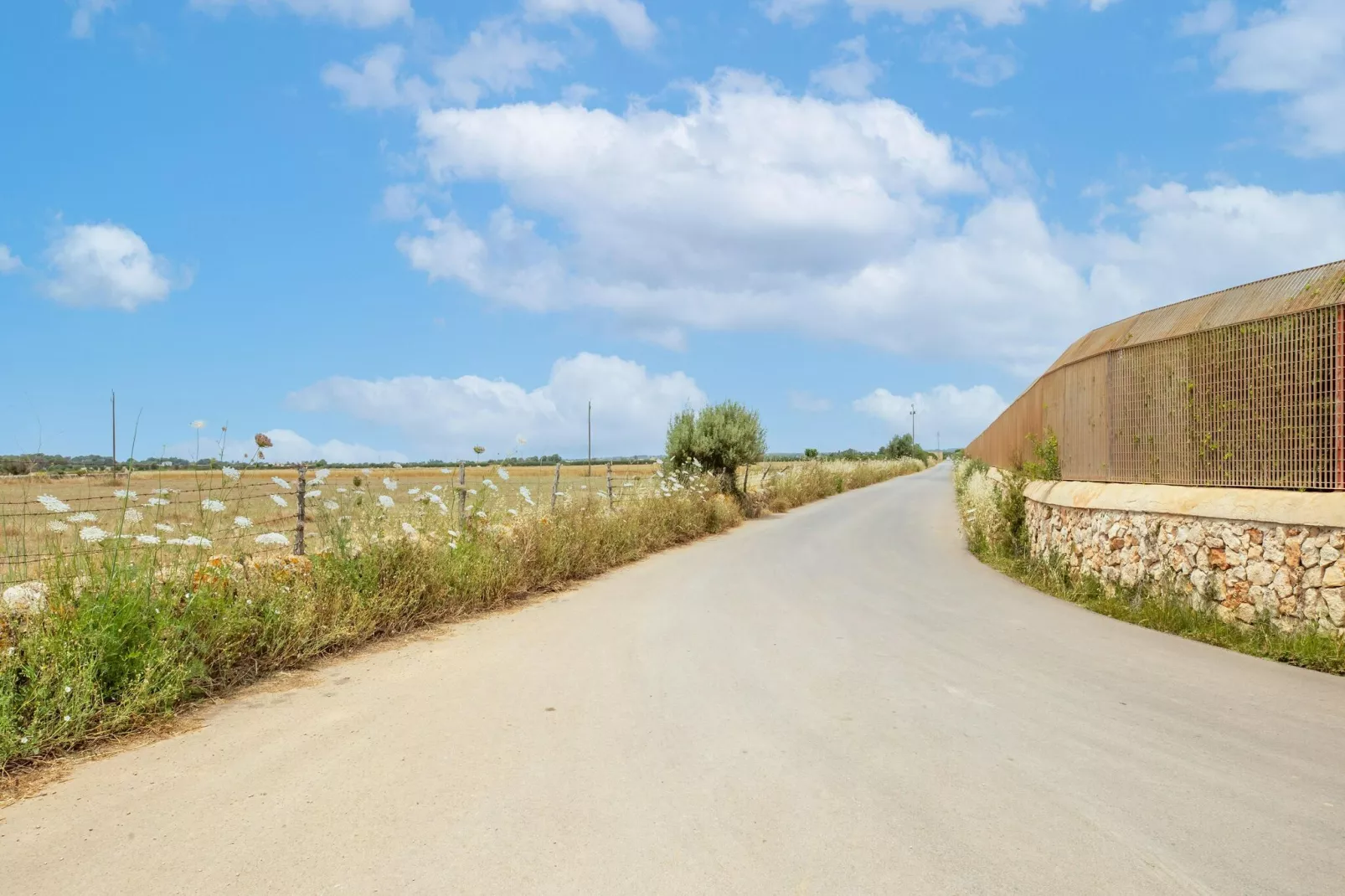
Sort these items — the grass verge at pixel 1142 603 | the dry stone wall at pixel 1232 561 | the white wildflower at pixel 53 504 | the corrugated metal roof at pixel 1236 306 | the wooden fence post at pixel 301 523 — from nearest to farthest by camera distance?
the white wildflower at pixel 53 504, the grass verge at pixel 1142 603, the dry stone wall at pixel 1232 561, the corrugated metal roof at pixel 1236 306, the wooden fence post at pixel 301 523

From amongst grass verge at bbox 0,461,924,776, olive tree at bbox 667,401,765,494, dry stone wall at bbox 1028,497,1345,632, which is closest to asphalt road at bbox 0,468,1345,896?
grass verge at bbox 0,461,924,776

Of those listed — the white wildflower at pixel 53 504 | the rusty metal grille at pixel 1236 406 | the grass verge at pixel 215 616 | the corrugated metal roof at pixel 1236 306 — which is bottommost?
the grass verge at pixel 215 616

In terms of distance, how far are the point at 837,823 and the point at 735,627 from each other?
479 centimetres

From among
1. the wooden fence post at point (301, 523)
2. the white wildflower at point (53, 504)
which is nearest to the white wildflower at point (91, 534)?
the white wildflower at point (53, 504)

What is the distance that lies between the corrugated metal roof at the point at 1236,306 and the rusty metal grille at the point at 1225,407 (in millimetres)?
112

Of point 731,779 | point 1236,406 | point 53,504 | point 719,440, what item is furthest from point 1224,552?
point 719,440

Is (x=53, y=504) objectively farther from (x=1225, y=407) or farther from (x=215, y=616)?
(x=1225, y=407)

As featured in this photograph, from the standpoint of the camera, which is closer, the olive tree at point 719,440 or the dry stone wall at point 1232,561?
the dry stone wall at point 1232,561

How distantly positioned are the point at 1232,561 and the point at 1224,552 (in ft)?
0.49

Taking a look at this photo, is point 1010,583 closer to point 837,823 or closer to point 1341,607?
point 1341,607

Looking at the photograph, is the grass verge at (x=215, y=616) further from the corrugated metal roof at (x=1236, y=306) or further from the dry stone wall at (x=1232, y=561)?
the corrugated metal roof at (x=1236, y=306)

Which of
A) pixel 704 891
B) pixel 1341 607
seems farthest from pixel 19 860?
pixel 1341 607

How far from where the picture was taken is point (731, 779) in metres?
4.38

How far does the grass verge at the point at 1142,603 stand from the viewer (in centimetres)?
746
